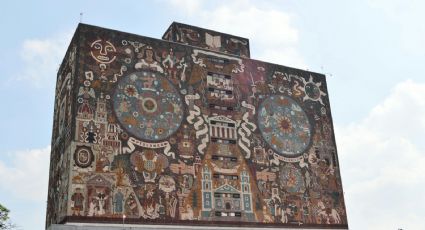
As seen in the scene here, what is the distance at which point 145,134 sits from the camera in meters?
20.6

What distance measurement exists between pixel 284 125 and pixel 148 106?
709 cm

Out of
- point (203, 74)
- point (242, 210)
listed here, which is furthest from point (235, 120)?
point (242, 210)

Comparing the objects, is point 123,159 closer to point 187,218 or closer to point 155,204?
point 155,204

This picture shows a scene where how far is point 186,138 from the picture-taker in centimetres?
2139

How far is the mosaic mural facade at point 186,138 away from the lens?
19406mm

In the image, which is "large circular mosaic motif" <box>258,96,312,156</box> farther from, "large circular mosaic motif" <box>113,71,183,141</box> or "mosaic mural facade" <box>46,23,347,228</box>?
"large circular mosaic motif" <box>113,71,183,141</box>

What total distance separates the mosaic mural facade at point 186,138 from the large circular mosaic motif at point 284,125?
0.19 ft

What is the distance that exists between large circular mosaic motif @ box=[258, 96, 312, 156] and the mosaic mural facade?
0.19ft

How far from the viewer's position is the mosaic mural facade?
63.7ft

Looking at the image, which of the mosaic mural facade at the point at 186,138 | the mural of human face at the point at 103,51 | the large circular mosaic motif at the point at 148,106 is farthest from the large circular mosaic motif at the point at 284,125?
the mural of human face at the point at 103,51

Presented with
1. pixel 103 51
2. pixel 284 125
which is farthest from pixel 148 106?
pixel 284 125

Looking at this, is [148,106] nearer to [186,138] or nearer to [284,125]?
[186,138]

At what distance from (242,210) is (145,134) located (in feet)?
17.5

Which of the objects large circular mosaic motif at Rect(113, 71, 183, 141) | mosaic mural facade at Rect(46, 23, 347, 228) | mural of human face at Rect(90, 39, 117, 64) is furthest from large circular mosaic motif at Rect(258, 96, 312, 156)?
mural of human face at Rect(90, 39, 117, 64)
